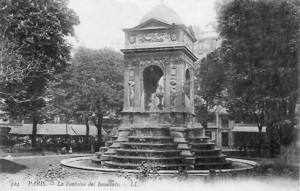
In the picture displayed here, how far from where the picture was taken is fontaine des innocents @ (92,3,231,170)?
20.6 meters

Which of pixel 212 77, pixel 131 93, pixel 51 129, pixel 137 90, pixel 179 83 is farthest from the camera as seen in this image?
pixel 51 129

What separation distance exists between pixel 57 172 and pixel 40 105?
934cm

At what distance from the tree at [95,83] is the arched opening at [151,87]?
46.3 feet

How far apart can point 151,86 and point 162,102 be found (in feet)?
6.55

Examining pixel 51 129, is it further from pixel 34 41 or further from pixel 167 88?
pixel 34 41

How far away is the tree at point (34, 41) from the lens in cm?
1900

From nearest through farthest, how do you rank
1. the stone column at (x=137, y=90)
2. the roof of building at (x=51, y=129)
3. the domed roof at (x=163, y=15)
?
the stone column at (x=137, y=90), the domed roof at (x=163, y=15), the roof of building at (x=51, y=129)

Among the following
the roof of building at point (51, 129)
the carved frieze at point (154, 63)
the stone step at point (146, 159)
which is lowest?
the stone step at point (146, 159)

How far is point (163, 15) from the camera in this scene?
80.4ft

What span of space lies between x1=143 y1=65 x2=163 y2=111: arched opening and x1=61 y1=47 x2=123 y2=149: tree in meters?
14.1

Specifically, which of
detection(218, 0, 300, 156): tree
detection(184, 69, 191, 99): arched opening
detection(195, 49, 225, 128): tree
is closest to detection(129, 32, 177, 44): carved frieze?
detection(184, 69, 191, 99): arched opening

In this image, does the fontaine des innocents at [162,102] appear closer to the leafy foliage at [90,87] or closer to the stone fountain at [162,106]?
the stone fountain at [162,106]

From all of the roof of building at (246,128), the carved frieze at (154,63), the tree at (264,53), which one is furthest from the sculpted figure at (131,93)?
the roof of building at (246,128)

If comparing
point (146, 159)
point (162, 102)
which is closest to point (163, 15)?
point (162, 102)
